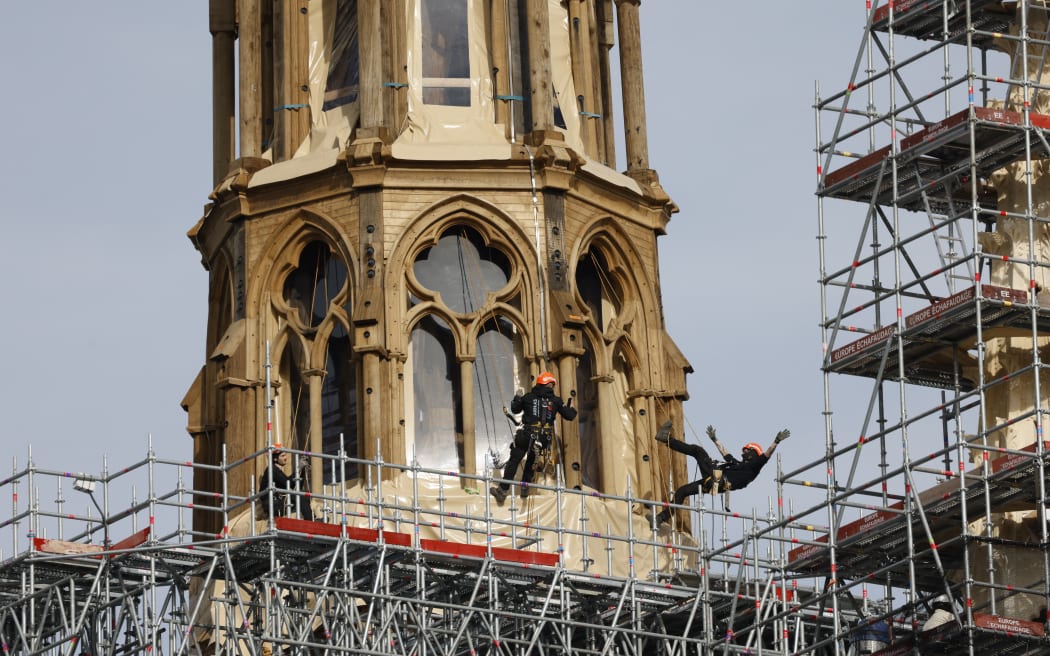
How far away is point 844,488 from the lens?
67688mm

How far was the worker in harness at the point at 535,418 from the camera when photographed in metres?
74.1

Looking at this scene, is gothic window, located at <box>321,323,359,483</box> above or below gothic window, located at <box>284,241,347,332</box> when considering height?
below

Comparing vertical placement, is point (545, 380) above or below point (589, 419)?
below

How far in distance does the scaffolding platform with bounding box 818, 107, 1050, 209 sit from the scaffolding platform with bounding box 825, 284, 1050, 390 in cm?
228

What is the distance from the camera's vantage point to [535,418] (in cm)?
7412

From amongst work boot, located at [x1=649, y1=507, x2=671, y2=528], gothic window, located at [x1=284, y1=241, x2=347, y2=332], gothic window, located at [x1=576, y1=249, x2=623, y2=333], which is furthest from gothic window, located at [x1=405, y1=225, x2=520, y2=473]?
work boot, located at [x1=649, y1=507, x2=671, y2=528]

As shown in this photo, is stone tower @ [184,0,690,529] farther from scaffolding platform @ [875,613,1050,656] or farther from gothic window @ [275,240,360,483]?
scaffolding platform @ [875,613,1050,656]

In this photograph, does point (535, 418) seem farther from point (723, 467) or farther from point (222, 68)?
point (222, 68)

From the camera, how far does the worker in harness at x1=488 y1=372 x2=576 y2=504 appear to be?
74062mm

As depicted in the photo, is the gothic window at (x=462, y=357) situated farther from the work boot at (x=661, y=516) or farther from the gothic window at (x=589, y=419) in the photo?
the work boot at (x=661, y=516)

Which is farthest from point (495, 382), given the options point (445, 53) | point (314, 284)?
point (445, 53)

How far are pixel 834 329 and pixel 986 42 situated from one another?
19.6 feet

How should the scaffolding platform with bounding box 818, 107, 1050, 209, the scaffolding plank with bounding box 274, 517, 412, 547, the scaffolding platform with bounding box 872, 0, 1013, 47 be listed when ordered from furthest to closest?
1. the scaffolding platform with bounding box 872, 0, 1013, 47
2. the scaffolding platform with bounding box 818, 107, 1050, 209
3. the scaffolding plank with bounding box 274, 517, 412, 547

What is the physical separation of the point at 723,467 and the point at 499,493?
4.01 m
